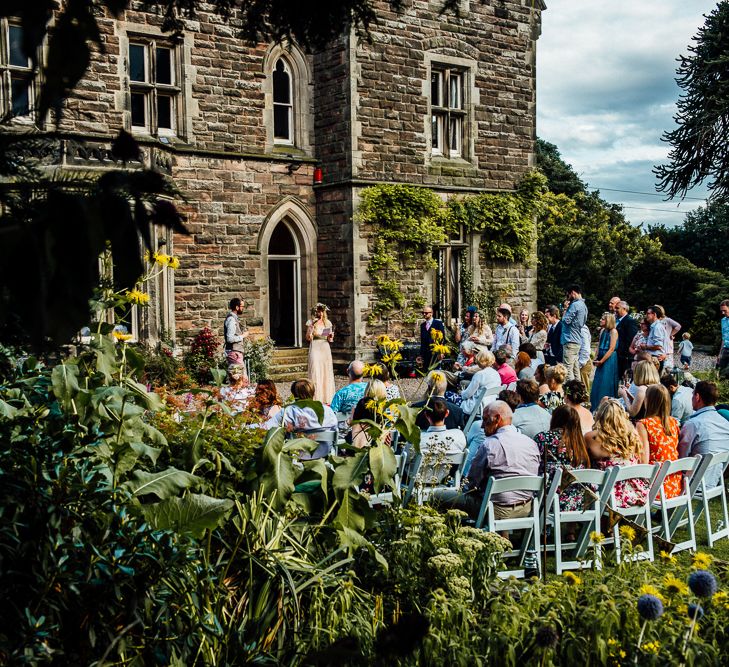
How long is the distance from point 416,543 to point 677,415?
17.2 feet

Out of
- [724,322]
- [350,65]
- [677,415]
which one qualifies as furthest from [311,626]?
[350,65]

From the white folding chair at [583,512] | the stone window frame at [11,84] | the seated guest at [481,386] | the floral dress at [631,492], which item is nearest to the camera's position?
the stone window frame at [11,84]

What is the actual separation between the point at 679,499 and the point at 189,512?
151 inches

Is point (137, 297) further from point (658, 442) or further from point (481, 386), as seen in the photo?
point (481, 386)

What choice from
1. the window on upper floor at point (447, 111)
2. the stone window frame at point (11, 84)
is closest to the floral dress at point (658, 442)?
the stone window frame at point (11, 84)

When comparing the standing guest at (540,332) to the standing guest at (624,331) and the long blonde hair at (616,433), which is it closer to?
the standing guest at (624,331)

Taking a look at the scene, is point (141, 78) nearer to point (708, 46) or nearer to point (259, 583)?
point (259, 583)

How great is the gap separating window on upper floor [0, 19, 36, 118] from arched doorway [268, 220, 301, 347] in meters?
15.7

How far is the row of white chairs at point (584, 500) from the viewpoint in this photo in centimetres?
529

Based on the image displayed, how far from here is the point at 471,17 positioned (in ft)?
61.6

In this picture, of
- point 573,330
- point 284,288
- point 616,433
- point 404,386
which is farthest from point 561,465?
point 284,288

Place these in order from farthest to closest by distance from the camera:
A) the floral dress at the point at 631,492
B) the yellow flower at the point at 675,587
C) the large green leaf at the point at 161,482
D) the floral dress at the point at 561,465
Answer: the floral dress at the point at 631,492 → the floral dress at the point at 561,465 → the large green leaf at the point at 161,482 → the yellow flower at the point at 675,587

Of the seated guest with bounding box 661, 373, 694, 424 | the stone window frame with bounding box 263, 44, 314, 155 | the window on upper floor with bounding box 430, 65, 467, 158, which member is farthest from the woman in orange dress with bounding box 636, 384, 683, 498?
the window on upper floor with bounding box 430, 65, 467, 158

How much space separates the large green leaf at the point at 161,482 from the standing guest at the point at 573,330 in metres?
9.38
